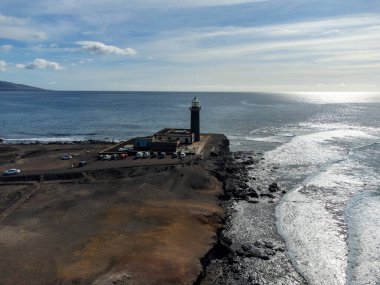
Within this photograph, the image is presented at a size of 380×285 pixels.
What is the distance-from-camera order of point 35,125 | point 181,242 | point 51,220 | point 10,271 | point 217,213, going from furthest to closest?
point 35,125, point 217,213, point 51,220, point 181,242, point 10,271

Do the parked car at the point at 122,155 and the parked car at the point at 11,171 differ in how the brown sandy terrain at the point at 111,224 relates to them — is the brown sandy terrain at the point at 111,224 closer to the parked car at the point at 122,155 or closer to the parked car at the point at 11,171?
the parked car at the point at 11,171

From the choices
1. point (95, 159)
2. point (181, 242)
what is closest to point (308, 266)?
point (181, 242)

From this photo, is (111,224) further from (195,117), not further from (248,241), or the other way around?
(195,117)

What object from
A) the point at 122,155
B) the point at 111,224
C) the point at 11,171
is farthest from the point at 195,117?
the point at 111,224

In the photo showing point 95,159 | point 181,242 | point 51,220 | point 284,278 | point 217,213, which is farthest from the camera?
point 95,159

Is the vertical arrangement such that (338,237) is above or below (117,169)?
below

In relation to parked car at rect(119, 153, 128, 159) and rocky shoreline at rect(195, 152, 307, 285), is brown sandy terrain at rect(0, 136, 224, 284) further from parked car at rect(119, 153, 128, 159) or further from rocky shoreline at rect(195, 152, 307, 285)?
parked car at rect(119, 153, 128, 159)

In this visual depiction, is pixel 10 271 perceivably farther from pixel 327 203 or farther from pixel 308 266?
pixel 327 203
